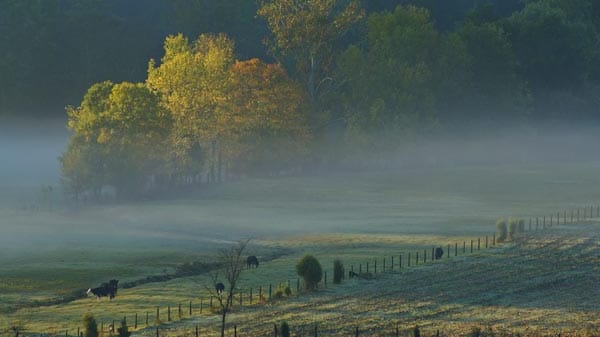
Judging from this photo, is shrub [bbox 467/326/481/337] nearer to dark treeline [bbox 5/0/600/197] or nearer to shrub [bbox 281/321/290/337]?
shrub [bbox 281/321/290/337]

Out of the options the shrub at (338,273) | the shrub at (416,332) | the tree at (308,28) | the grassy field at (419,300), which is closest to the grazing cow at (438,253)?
the grassy field at (419,300)

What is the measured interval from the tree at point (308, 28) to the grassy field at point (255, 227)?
16.9 metres

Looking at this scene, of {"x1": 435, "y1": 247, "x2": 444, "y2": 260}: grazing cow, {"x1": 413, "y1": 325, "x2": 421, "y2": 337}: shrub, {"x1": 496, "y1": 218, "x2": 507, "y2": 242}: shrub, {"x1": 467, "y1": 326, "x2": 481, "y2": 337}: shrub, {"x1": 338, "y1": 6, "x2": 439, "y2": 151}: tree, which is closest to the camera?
{"x1": 413, "y1": 325, "x2": 421, "y2": 337}: shrub

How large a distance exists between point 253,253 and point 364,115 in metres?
84.1

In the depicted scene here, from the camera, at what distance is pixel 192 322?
7088 cm

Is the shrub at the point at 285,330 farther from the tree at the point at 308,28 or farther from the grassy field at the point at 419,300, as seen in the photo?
the tree at the point at 308,28

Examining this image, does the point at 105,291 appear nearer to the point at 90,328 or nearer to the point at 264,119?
the point at 90,328

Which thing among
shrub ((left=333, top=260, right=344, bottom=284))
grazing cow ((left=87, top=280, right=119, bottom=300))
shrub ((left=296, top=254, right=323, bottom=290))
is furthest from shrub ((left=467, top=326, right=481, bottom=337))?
grazing cow ((left=87, top=280, right=119, bottom=300))

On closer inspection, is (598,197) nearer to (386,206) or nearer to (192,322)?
(386,206)

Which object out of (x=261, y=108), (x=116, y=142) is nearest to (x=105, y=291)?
(x=116, y=142)

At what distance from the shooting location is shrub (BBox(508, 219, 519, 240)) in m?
106

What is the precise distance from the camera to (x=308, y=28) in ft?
599

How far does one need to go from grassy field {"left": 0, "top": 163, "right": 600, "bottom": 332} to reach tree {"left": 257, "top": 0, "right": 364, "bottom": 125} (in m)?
16.9

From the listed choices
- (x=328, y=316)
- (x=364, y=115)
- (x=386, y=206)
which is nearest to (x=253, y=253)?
(x=328, y=316)
